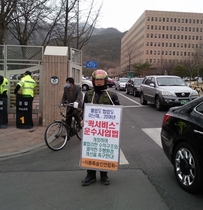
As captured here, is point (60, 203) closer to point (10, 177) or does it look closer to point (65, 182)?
point (65, 182)

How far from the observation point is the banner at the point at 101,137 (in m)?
3.77

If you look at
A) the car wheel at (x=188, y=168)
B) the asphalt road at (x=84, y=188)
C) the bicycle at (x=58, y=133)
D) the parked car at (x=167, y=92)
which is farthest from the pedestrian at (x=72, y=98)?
the parked car at (x=167, y=92)

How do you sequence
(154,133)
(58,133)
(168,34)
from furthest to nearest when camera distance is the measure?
1. (168,34)
2. (154,133)
3. (58,133)

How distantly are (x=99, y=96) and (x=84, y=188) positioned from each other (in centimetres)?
145

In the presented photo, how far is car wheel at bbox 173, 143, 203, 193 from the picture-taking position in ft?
10.9

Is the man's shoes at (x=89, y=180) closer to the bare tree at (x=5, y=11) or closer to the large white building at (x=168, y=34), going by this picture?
the bare tree at (x=5, y=11)

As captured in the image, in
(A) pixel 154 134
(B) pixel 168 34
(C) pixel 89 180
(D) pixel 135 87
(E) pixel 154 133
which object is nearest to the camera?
(C) pixel 89 180

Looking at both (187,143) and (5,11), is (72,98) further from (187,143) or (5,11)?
(5,11)

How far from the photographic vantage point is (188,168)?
350 centimetres

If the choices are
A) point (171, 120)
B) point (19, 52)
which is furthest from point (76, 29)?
point (171, 120)

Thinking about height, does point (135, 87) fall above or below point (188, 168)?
above

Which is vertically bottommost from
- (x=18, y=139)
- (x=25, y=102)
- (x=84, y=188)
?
(x=84, y=188)

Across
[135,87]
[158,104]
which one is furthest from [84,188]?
[135,87]

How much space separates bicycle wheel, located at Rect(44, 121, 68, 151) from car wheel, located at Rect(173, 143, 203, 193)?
2809 mm
